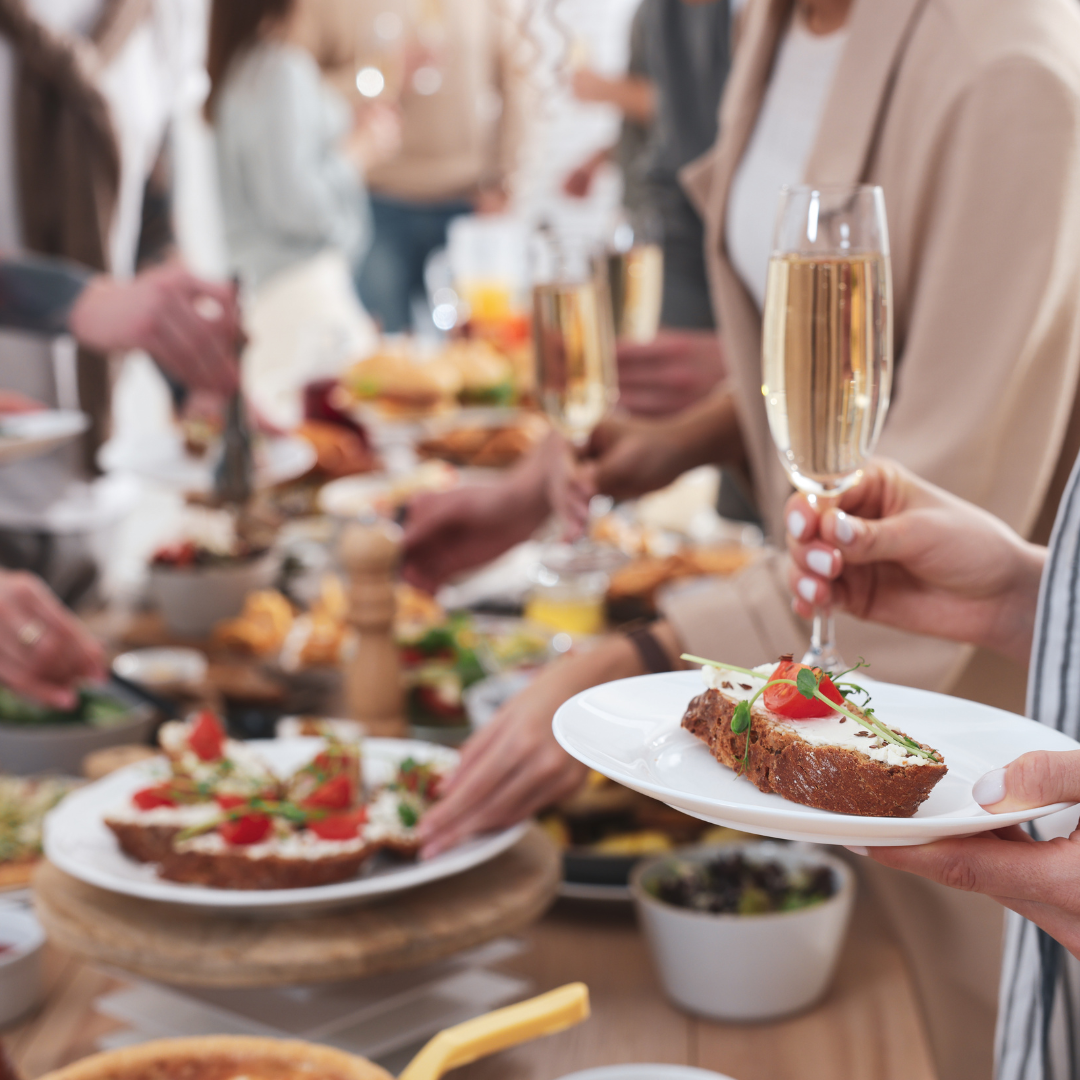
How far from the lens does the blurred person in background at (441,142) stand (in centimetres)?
641

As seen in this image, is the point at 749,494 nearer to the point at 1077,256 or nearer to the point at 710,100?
the point at 1077,256

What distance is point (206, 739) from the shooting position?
128cm

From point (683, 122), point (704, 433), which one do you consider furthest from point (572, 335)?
point (683, 122)

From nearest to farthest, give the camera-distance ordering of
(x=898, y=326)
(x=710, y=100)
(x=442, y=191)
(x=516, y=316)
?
1. (x=898, y=326)
2. (x=710, y=100)
3. (x=516, y=316)
4. (x=442, y=191)

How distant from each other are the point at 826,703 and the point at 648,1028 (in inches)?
18.4

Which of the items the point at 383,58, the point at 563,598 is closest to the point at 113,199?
the point at 563,598

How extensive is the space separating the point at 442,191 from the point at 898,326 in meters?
5.72

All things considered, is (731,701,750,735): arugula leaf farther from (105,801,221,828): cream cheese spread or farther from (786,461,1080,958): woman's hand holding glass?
(105,801,221,828): cream cheese spread

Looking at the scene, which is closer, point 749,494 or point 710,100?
point 749,494

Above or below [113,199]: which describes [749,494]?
below

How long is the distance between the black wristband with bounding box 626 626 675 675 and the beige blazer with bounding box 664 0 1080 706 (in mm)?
28

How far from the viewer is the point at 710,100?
345 cm

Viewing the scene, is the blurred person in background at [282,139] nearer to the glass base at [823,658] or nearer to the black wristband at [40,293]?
the black wristband at [40,293]

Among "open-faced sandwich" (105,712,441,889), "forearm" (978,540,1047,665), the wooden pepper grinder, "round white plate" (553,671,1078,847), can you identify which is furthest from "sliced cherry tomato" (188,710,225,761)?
"forearm" (978,540,1047,665)
